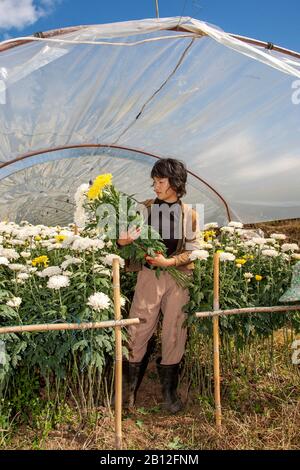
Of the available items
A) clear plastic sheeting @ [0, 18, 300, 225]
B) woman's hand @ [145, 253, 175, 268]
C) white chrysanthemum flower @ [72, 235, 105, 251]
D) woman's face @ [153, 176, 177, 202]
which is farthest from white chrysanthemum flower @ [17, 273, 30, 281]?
clear plastic sheeting @ [0, 18, 300, 225]

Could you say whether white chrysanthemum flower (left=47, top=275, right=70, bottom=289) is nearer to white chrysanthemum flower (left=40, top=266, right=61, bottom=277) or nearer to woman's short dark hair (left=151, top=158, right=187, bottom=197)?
white chrysanthemum flower (left=40, top=266, right=61, bottom=277)

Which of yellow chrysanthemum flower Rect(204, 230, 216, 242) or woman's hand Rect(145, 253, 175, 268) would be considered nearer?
woman's hand Rect(145, 253, 175, 268)

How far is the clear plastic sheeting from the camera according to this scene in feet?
14.0

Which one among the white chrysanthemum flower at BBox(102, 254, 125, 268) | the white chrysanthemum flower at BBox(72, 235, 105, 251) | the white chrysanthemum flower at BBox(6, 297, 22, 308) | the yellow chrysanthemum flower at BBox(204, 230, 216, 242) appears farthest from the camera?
the yellow chrysanthemum flower at BBox(204, 230, 216, 242)

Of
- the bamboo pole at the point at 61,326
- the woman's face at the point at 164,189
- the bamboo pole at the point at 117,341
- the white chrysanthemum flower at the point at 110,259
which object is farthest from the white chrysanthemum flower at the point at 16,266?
the woman's face at the point at 164,189

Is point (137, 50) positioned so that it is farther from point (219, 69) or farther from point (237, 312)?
point (237, 312)

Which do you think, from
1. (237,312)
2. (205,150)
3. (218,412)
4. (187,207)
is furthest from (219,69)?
(218,412)

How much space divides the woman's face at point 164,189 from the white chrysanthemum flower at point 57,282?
3.25ft

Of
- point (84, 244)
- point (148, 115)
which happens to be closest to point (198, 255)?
point (84, 244)

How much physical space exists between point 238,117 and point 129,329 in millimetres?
3022

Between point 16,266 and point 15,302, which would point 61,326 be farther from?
point 16,266

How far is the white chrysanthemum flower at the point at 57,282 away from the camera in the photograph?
2.84 meters

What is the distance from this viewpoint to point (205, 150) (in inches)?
233
